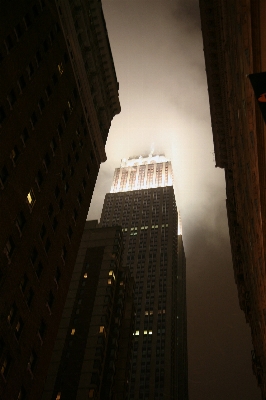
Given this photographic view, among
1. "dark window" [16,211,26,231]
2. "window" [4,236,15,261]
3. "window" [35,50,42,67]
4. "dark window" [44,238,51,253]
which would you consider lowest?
"window" [4,236,15,261]

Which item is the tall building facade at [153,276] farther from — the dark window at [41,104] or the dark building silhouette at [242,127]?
the dark window at [41,104]

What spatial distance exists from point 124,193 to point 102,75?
11757 cm

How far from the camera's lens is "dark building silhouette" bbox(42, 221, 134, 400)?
66.7 meters

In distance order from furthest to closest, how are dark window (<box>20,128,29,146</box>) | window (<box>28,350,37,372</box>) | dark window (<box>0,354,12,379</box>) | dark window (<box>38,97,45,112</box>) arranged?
1. dark window (<box>38,97,45,112</box>)
2. dark window (<box>20,128,29,146</box>)
3. window (<box>28,350,37,372</box>)
4. dark window (<box>0,354,12,379</box>)

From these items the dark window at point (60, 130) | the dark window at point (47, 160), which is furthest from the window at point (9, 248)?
the dark window at point (60, 130)

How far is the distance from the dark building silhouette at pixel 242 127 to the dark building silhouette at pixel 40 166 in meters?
17.7

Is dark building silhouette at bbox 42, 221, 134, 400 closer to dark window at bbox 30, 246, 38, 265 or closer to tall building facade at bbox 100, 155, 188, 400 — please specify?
tall building facade at bbox 100, 155, 188, 400

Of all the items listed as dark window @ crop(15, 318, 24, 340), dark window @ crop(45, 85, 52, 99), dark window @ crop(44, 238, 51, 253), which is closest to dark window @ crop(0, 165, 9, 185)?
dark window @ crop(44, 238, 51, 253)

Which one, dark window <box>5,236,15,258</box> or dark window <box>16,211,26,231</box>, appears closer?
dark window <box>5,236,15,258</box>

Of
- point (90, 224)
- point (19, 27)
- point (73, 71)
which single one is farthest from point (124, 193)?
point (19, 27)

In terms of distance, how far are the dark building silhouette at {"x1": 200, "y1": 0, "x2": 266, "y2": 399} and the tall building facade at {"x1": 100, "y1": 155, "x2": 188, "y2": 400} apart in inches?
2001

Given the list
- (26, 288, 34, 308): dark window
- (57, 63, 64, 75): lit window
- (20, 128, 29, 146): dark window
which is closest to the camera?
(26, 288, 34, 308): dark window

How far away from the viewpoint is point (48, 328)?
130ft

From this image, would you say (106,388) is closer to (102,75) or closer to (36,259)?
(36,259)
